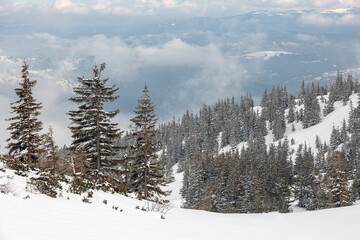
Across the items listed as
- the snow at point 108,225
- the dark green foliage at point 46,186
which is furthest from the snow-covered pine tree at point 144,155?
the dark green foliage at point 46,186

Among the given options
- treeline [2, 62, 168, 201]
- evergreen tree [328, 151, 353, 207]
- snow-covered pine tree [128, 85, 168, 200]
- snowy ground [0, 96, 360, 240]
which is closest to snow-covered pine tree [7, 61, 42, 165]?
treeline [2, 62, 168, 201]

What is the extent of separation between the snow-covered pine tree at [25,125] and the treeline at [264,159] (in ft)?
92.0

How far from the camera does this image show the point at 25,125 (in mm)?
23281

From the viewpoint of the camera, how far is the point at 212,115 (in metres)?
182

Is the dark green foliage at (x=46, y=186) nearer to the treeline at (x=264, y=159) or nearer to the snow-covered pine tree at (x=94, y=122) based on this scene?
the snow-covered pine tree at (x=94, y=122)

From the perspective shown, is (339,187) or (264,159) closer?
(339,187)

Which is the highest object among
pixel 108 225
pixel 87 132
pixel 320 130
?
pixel 108 225

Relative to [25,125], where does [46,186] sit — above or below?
above

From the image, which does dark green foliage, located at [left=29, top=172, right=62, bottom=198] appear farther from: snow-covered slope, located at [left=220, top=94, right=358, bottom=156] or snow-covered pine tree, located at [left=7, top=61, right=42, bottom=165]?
snow-covered slope, located at [left=220, top=94, right=358, bottom=156]

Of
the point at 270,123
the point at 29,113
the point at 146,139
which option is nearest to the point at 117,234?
the point at 146,139

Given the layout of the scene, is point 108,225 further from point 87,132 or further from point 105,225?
point 87,132

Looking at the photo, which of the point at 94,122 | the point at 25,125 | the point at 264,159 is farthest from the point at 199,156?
the point at 25,125

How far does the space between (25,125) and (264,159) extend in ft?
308

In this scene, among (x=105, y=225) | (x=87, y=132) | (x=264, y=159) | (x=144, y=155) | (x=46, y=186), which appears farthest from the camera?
(x=264, y=159)
